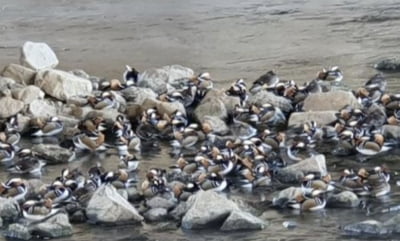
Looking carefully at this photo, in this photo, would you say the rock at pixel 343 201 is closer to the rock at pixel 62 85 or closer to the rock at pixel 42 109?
the rock at pixel 42 109

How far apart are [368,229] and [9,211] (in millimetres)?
3304

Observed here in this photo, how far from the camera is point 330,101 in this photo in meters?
15.3

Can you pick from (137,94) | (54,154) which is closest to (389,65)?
(137,94)

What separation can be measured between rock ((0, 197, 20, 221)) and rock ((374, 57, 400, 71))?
7409mm

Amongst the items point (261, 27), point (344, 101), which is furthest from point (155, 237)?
point (261, 27)

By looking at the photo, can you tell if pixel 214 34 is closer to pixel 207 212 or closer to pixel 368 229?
pixel 207 212

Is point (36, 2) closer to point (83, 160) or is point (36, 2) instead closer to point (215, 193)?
point (83, 160)

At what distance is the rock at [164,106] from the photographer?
1529 cm

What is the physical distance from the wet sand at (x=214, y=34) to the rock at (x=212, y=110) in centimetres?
Result: 236

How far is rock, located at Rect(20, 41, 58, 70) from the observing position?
57.6ft

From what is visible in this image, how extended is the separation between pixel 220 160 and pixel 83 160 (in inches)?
76.1

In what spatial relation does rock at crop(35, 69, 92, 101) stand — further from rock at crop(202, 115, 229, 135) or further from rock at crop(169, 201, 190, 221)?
rock at crop(169, 201, 190, 221)

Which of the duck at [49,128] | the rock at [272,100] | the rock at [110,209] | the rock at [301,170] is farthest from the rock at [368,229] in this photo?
the duck at [49,128]

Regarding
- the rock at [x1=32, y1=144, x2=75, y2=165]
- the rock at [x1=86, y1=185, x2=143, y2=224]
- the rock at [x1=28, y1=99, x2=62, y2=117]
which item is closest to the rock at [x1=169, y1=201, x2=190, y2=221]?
the rock at [x1=86, y1=185, x2=143, y2=224]
